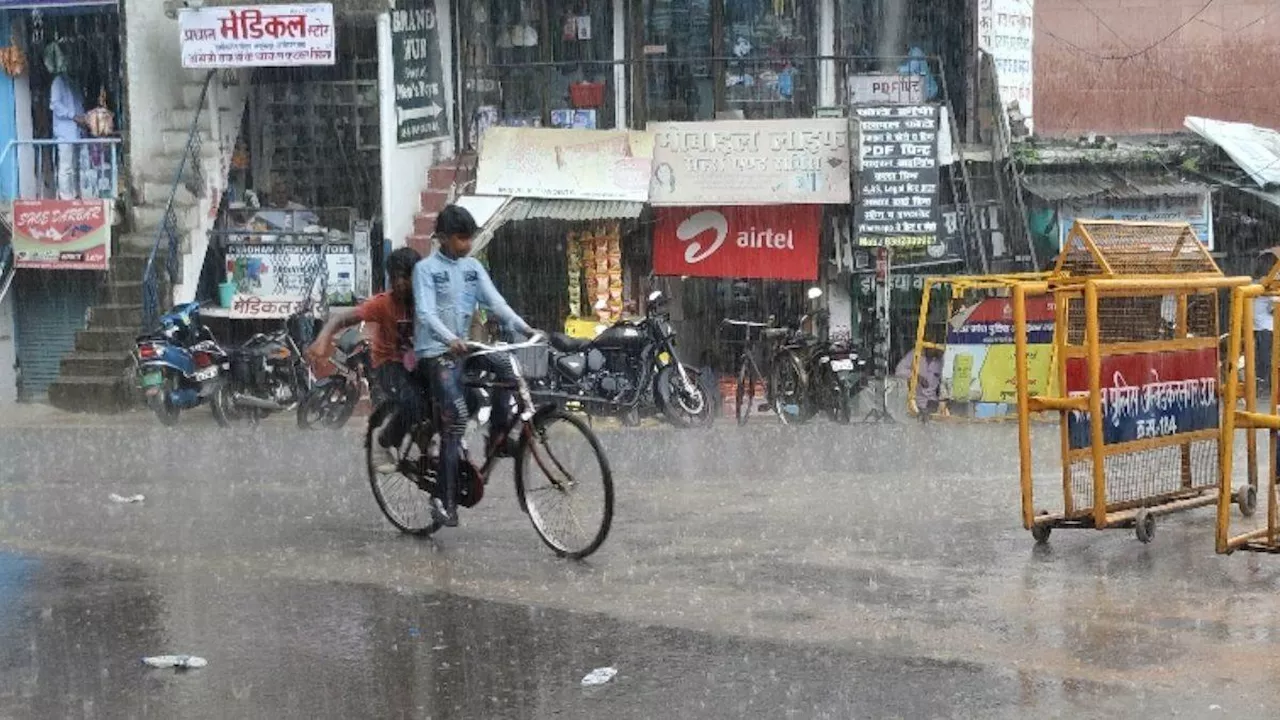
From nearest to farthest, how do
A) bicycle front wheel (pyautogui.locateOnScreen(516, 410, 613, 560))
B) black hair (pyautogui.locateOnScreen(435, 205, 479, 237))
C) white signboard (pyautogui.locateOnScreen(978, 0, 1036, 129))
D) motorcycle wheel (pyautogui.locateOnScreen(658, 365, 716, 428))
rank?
bicycle front wheel (pyautogui.locateOnScreen(516, 410, 613, 560)), black hair (pyautogui.locateOnScreen(435, 205, 479, 237)), motorcycle wheel (pyautogui.locateOnScreen(658, 365, 716, 428)), white signboard (pyautogui.locateOnScreen(978, 0, 1036, 129))

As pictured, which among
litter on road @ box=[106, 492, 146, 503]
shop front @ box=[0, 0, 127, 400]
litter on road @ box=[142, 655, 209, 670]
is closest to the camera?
litter on road @ box=[142, 655, 209, 670]

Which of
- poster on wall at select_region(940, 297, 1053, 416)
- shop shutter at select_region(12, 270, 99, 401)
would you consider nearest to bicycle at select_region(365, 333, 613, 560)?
poster on wall at select_region(940, 297, 1053, 416)

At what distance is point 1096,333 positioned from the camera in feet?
25.2

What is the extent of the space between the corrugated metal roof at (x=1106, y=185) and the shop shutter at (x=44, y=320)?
10.7 metres

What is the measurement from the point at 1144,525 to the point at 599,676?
135 inches

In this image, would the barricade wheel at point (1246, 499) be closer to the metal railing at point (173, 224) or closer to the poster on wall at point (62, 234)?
the metal railing at point (173, 224)

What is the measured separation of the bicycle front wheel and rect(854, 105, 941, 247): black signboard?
10.4 meters

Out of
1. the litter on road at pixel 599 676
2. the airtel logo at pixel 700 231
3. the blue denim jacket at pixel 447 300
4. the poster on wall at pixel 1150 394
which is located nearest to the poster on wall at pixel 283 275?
the airtel logo at pixel 700 231

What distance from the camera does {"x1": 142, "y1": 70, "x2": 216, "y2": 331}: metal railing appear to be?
1739 centimetres

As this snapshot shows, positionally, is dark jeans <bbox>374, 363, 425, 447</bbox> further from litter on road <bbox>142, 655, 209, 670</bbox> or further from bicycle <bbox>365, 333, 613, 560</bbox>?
litter on road <bbox>142, 655, 209, 670</bbox>

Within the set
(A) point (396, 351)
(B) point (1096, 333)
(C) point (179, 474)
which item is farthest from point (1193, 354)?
(C) point (179, 474)

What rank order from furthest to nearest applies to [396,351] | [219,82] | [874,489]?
[219,82] → [874,489] → [396,351]

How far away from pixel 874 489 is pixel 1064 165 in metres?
10.2

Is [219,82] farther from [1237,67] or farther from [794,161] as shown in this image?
[1237,67]
